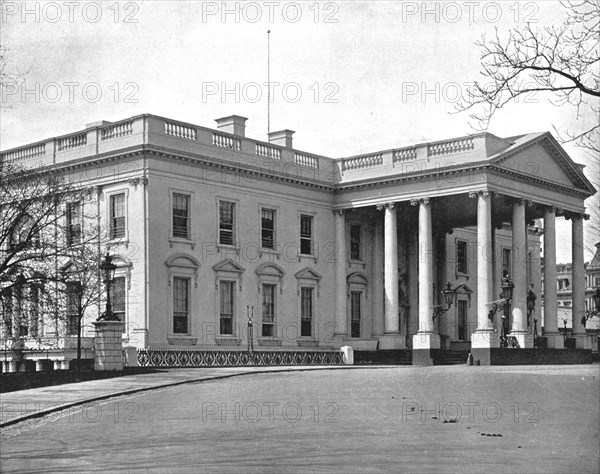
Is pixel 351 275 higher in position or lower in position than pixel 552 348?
higher

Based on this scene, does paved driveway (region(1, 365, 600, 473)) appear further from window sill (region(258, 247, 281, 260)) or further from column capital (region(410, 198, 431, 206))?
column capital (region(410, 198, 431, 206))

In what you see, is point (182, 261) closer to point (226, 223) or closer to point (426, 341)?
point (226, 223)

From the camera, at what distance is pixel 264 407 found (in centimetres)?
2038

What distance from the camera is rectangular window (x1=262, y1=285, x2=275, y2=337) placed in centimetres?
4816

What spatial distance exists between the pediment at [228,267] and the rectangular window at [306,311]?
5158mm

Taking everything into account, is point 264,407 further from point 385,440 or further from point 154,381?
point 154,381

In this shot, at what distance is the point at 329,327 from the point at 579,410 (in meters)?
32.9

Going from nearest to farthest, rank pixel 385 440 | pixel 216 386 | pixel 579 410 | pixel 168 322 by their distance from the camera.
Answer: pixel 385 440 < pixel 579 410 < pixel 216 386 < pixel 168 322

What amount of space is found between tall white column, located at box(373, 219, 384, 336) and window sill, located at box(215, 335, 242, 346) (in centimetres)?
1037

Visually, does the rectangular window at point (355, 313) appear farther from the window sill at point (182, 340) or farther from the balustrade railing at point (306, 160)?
the window sill at point (182, 340)

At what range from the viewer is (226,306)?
46.2 meters

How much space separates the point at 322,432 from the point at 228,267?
30.6 meters

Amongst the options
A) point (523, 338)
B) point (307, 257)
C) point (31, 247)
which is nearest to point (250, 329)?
point (307, 257)

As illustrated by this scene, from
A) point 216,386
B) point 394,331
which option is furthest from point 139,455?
point 394,331
